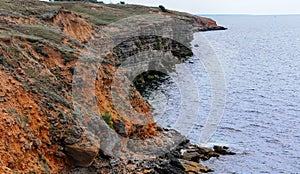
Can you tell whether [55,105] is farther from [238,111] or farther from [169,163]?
[238,111]

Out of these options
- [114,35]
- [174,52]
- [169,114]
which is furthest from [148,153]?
[174,52]

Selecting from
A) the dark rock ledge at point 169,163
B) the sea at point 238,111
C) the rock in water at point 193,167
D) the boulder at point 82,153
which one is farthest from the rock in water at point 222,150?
the boulder at point 82,153

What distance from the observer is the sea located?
37031mm

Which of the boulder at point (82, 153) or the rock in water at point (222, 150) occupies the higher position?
the boulder at point (82, 153)

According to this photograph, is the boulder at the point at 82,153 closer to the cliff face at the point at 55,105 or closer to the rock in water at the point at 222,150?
the cliff face at the point at 55,105

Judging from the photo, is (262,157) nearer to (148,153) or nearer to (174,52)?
(148,153)

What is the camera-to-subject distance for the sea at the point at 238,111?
3703 cm

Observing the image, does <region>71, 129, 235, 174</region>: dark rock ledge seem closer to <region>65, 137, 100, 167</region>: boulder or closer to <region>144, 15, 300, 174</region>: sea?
<region>65, 137, 100, 167</region>: boulder

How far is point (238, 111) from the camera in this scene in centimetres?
5159

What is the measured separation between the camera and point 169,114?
49.0m

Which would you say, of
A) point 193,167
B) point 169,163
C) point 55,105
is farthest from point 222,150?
point 55,105

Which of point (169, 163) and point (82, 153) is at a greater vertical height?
point (82, 153)

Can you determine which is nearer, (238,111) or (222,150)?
(222,150)

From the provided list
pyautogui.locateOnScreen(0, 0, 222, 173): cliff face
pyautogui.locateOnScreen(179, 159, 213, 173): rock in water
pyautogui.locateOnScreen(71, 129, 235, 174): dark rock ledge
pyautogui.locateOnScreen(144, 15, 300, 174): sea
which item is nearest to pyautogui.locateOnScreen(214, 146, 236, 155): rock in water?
pyautogui.locateOnScreen(71, 129, 235, 174): dark rock ledge
